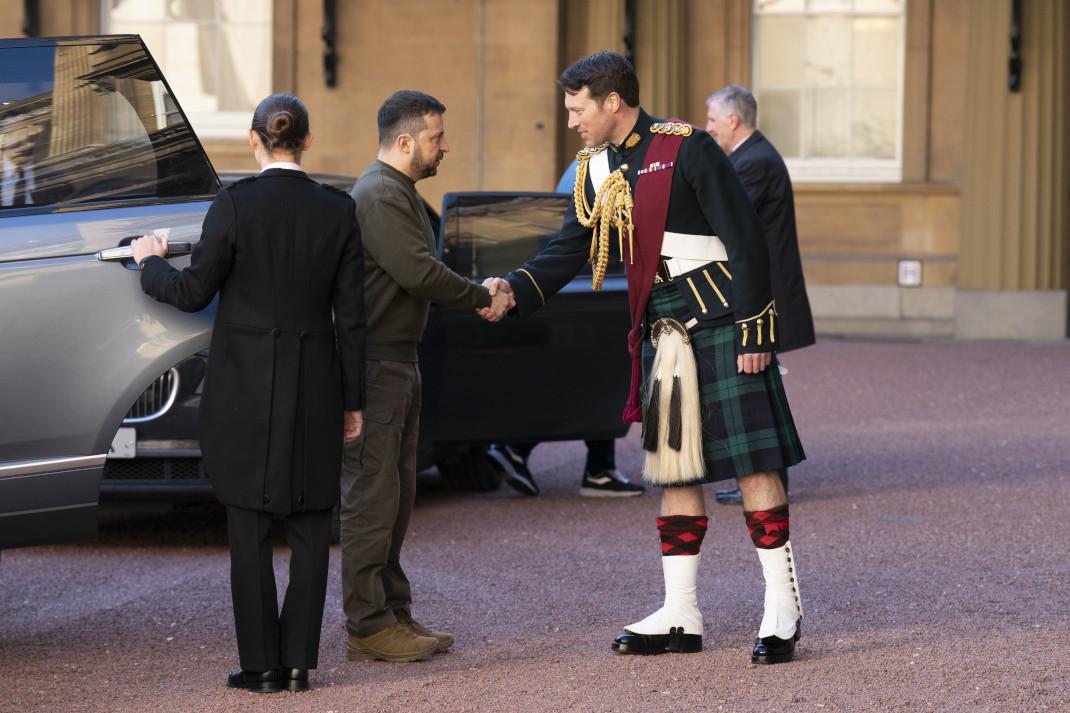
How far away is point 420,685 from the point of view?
4.71 m

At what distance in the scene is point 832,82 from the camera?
16531mm

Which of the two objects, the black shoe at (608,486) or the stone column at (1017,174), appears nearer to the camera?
the black shoe at (608,486)

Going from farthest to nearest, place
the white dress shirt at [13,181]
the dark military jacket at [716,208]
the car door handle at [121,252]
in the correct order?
the dark military jacket at [716,208]
the white dress shirt at [13,181]
the car door handle at [121,252]

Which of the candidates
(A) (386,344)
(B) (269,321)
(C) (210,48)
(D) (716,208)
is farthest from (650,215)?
(C) (210,48)

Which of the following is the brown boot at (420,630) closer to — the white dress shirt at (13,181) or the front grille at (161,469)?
the front grille at (161,469)

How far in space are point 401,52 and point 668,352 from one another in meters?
11.4

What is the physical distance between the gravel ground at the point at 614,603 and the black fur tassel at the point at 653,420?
2.10ft

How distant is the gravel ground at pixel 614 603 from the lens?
15.1ft

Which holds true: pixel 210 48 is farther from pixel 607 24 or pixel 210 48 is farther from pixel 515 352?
pixel 515 352

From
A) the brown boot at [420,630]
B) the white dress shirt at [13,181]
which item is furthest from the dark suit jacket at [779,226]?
the white dress shirt at [13,181]

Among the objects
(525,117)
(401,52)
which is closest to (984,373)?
(525,117)

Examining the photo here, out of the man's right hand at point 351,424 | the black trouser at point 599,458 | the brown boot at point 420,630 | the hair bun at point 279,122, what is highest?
the hair bun at point 279,122

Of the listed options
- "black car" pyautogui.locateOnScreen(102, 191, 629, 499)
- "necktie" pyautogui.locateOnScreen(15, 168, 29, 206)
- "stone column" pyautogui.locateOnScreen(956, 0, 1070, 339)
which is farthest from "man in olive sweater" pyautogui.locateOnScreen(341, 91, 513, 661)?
"stone column" pyautogui.locateOnScreen(956, 0, 1070, 339)

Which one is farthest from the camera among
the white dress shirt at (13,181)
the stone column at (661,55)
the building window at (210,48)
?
the building window at (210,48)
